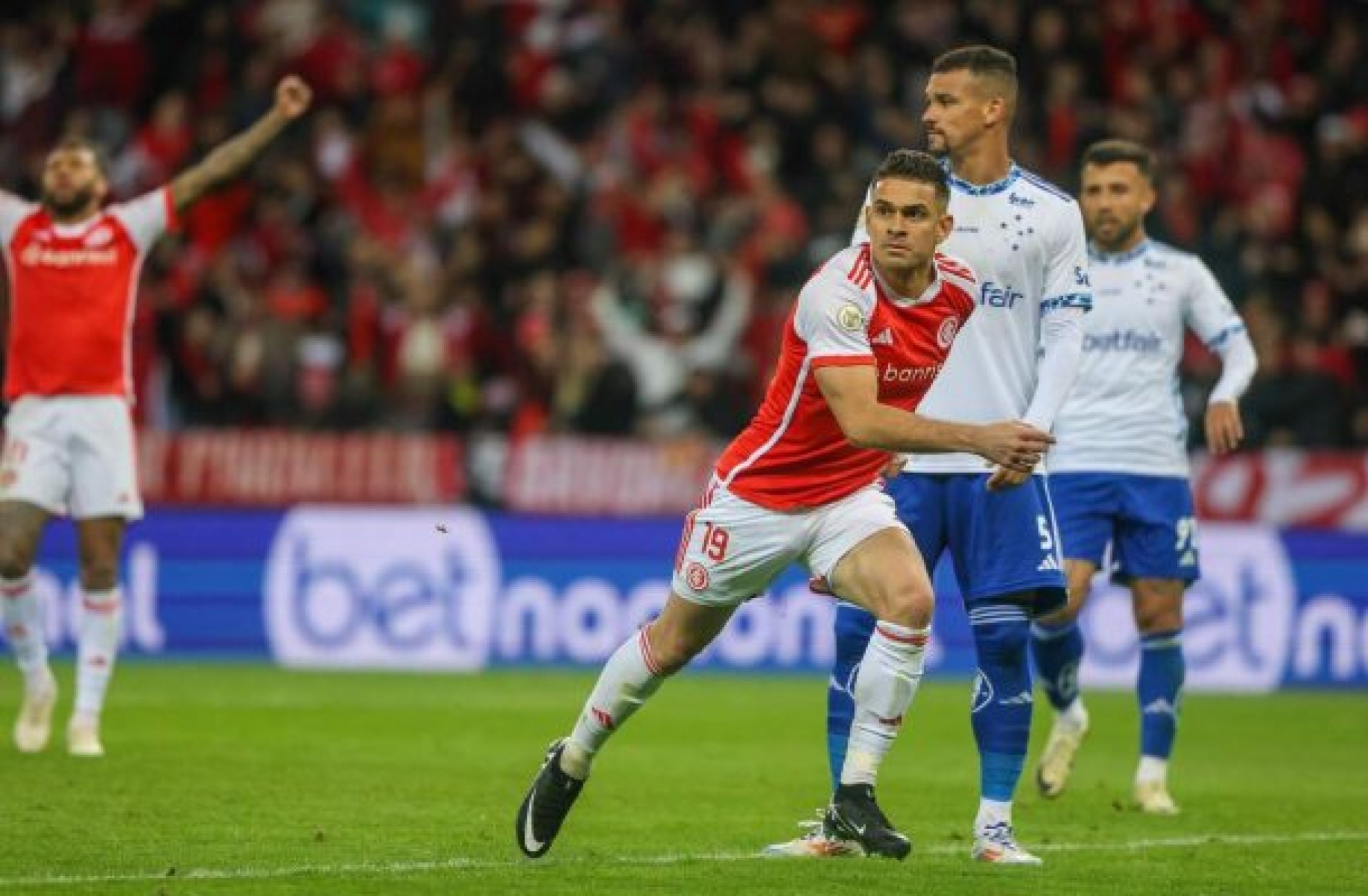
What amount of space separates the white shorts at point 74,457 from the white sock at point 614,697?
13.9 ft

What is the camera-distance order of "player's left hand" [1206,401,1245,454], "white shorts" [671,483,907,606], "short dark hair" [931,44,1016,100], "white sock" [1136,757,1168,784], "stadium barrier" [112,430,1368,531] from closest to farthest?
1. "white shorts" [671,483,907,606]
2. "short dark hair" [931,44,1016,100]
3. "player's left hand" [1206,401,1245,454]
4. "white sock" [1136,757,1168,784]
5. "stadium barrier" [112,430,1368,531]

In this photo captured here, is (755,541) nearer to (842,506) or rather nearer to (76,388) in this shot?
(842,506)

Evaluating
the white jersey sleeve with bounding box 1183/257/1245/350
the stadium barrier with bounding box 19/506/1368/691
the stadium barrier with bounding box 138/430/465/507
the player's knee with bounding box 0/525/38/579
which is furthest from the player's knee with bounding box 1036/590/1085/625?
the stadium barrier with bounding box 138/430/465/507

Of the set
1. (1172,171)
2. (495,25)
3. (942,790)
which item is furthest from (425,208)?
(942,790)

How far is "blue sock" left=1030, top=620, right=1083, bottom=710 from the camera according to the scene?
1216cm

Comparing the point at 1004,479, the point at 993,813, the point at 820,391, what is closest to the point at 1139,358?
the point at 1004,479

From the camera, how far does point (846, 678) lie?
9.80 metres

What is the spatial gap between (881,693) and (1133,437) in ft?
12.1

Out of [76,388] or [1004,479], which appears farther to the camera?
[76,388]

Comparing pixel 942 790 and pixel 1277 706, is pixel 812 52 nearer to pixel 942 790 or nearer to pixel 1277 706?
pixel 1277 706

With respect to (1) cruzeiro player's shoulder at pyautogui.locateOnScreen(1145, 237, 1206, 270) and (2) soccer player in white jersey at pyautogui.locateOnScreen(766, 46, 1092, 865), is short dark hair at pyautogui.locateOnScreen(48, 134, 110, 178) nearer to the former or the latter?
(2) soccer player in white jersey at pyautogui.locateOnScreen(766, 46, 1092, 865)

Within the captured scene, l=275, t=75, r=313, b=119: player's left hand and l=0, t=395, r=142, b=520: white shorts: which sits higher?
l=275, t=75, r=313, b=119: player's left hand

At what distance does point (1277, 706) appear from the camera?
685 inches

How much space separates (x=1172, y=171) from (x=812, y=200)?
3.35 m
